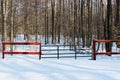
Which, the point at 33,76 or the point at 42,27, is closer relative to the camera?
the point at 33,76

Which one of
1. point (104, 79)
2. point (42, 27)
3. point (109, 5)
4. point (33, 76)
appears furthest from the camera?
point (42, 27)

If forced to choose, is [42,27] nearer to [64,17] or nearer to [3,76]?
[64,17]

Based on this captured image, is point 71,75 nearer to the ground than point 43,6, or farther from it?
nearer to the ground

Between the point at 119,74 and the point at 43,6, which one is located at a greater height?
the point at 43,6

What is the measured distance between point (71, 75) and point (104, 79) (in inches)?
55.3

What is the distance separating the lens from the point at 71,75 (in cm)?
1143

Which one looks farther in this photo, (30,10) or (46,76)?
(30,10)

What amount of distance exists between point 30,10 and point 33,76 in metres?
47.9

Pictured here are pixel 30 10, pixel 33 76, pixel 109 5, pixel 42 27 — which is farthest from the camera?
pixel 42 27

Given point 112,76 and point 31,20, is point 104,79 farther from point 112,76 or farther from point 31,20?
point 31,20

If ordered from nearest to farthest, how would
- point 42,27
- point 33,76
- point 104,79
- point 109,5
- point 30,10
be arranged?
1. point 104,79
2. point 33,76
3. point 109,5
4. point 30,10
5. point 42,27

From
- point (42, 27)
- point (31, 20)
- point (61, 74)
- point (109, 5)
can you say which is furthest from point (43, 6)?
point (61, 74)

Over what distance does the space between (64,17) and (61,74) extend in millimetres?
50025

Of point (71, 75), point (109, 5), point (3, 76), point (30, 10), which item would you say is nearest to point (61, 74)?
point (71, 75)
